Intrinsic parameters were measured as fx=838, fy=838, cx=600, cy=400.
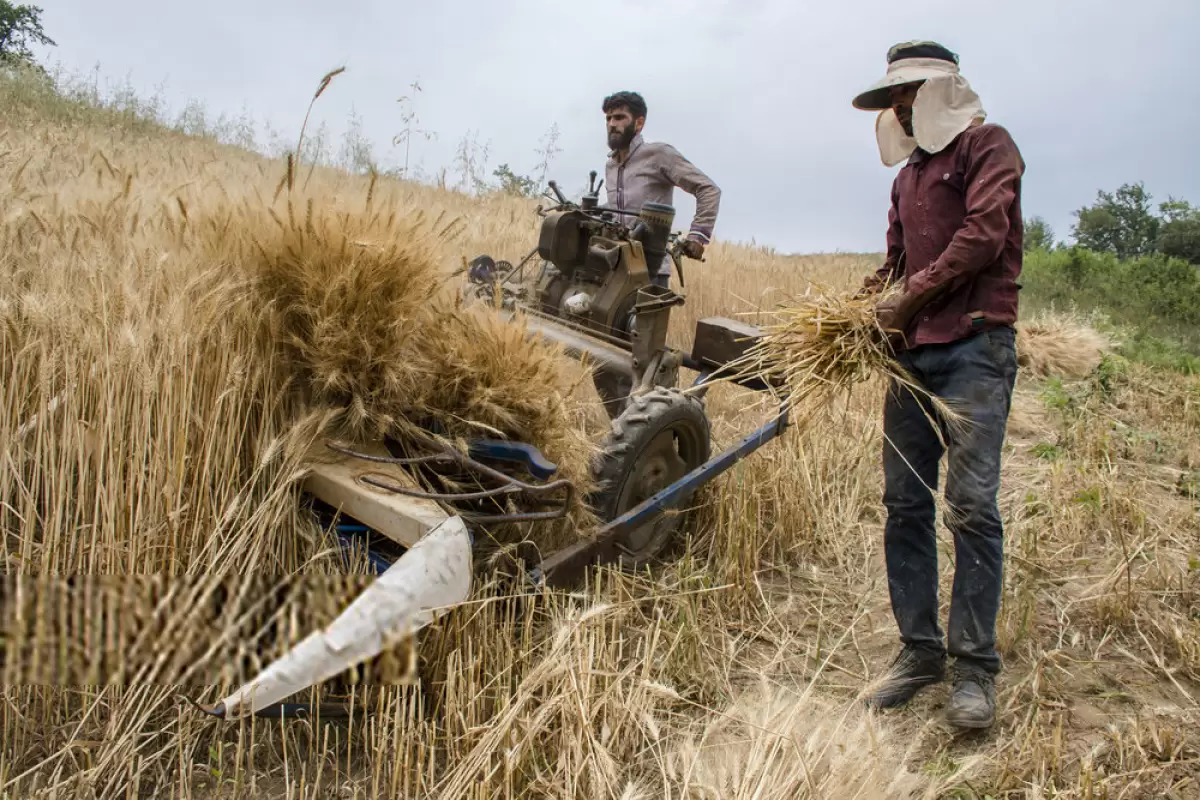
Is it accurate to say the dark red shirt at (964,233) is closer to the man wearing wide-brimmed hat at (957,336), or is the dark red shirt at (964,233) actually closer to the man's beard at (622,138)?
the man wearing wide-brimmed hat at (957,336)

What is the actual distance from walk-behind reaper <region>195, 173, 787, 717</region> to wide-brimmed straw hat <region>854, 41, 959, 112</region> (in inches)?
46.1

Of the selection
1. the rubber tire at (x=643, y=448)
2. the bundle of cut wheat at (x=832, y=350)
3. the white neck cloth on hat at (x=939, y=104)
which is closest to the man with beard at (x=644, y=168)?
the rubber tire at (x=643, y=448)

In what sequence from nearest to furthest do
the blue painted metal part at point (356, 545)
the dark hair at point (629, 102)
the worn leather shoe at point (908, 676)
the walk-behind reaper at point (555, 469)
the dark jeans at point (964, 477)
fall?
1. the walk-behind reaper at point (555, 469)
2. the blue painted metal part at point (356, 545)
3. the dark jeans at point (964, 477)
4. the worn leather shoe at point (908, 676)
5. the dark hair at point (629, 102)

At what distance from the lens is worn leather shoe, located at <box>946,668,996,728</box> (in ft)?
8.59

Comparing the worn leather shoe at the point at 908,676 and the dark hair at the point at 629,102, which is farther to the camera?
the dark hair at the point at 629,102

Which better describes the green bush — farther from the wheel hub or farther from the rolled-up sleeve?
the wheel hub

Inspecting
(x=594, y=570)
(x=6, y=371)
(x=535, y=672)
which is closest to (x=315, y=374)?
(x=6, y=371)

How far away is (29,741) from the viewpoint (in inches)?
76.4

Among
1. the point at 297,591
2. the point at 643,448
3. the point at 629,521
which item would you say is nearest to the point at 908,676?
the point at 629,521

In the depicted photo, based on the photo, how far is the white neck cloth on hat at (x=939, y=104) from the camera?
2.73 metres

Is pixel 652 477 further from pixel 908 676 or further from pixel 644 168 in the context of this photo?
pixel 644 168

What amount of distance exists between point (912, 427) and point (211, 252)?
2.32m

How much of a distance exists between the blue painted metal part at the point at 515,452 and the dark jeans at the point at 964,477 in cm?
132

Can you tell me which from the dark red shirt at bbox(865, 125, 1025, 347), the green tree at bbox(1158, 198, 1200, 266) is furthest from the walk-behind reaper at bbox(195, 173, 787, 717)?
the green tree at bbox(1158, 198, 1200, 266)
